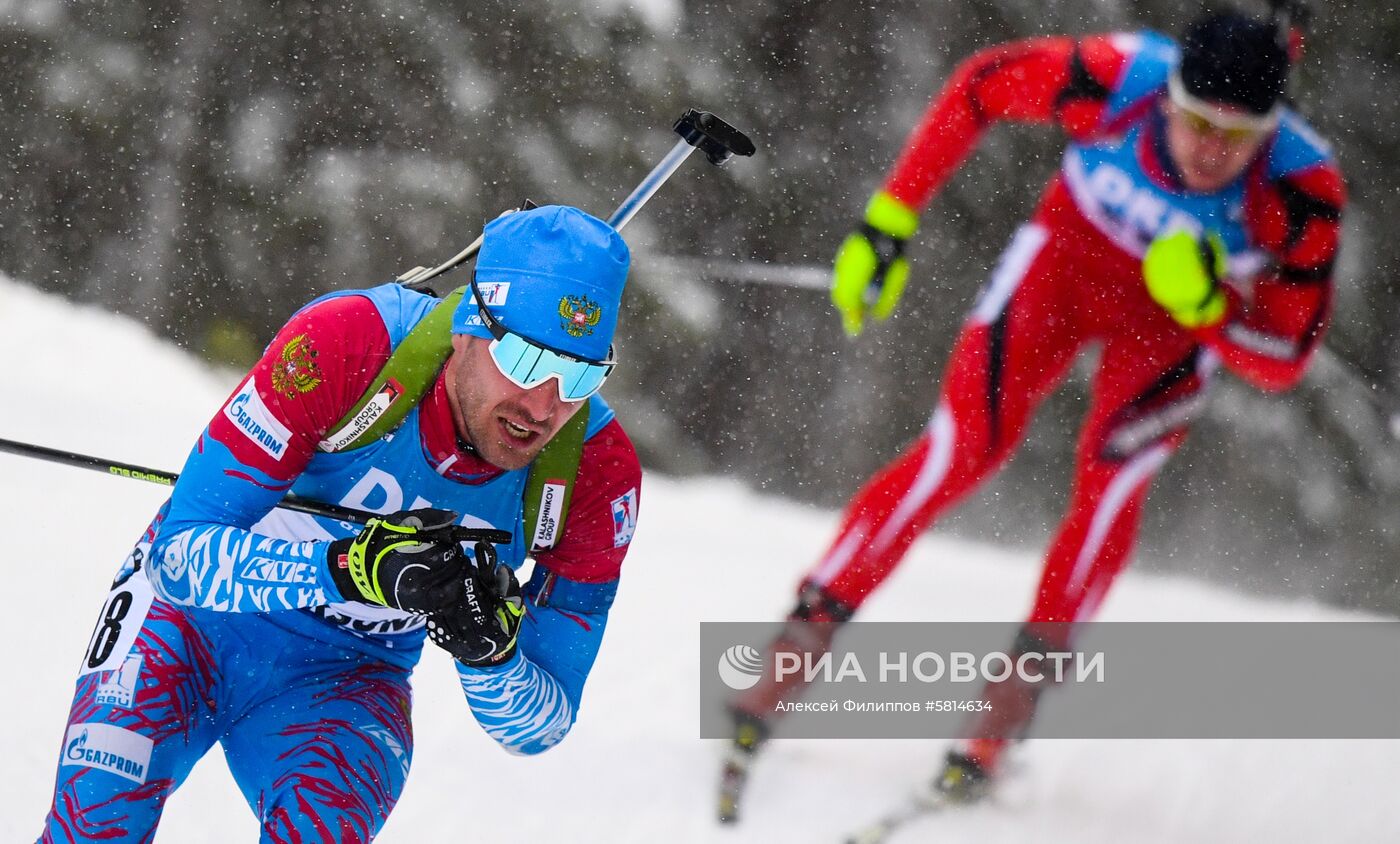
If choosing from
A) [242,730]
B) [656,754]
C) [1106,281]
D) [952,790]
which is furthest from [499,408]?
[1106,281]

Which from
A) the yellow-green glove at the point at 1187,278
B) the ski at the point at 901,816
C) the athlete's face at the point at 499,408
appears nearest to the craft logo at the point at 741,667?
the ski at the point at 901,816

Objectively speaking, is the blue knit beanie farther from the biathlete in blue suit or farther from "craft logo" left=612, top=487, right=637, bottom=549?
"craft logo" left=612, top=487, right=637, bottom=549

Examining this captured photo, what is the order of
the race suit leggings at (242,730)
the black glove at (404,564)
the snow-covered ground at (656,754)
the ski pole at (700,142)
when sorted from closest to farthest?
1. the black glove at (404,564)
2. the race suit leggings at (242,730)
3. the ski pole at (700,142)
4. the snow-covered ground at (656,754)

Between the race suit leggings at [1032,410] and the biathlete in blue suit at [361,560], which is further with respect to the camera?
the race suit leggings at [1032,410]

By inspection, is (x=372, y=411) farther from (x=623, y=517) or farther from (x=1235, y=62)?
(x=1235, y=62)

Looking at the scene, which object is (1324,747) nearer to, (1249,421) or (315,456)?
(1249,421)

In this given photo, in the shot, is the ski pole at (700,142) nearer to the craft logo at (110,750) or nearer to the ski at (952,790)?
the craft logo at (110,750)

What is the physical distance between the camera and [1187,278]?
277 centimetres

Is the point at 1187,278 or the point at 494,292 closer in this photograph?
the point at 494,292

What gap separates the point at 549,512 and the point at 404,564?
0.32 meters

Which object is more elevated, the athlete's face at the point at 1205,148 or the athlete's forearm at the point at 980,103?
the athlete's forearm at the point at 980,103

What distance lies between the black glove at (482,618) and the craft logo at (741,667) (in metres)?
1.32

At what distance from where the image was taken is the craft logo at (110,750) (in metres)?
1.53

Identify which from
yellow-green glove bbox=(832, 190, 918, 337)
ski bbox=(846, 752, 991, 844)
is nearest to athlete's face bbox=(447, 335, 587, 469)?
yellow-green glove bbox=(832, 190, 918, 337)
